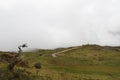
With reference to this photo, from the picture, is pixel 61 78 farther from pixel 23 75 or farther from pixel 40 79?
pixel 23 75

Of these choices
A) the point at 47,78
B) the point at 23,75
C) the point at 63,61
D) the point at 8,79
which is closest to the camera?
the point at 8,79

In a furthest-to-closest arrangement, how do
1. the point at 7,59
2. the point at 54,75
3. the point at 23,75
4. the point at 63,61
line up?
the point at 63,61
the point at 7,59
the point at 54,75
the point at 23,75

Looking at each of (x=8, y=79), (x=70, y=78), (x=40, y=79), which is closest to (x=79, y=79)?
(x=70, y=78)

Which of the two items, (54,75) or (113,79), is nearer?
(54,75)

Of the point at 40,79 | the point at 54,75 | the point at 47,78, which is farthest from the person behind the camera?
the point at 54,75

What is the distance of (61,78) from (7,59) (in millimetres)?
14133

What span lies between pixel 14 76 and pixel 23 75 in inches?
95.8

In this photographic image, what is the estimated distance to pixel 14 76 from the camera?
4275 centimetres

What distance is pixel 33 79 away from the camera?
4597cm

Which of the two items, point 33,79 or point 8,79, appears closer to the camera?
point 8,79

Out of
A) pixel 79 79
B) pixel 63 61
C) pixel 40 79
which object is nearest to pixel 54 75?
pixel 79 79

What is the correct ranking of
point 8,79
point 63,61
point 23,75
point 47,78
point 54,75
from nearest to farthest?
1. point 8,79
2. point 23,75
3. point 47,78
4. point 54,75
5. point 63,61

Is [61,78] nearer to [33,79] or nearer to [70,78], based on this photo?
[70,78]

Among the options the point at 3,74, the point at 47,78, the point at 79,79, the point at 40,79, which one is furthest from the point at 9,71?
the point at 79,79
